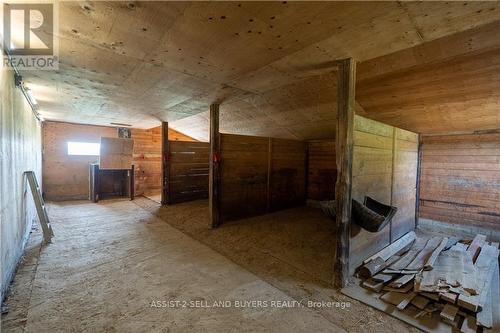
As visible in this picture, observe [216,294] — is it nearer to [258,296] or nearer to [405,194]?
[258,296]

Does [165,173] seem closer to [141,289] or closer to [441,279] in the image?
[141,289]

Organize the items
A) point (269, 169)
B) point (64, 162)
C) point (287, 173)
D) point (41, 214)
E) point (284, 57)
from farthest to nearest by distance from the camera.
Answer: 1. point (64, 162)
2. point (287, 173)
3. point (269, 169)
4. point (41, 214)
5. point (284, 57)

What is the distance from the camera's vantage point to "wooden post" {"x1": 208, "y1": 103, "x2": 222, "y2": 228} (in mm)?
3895

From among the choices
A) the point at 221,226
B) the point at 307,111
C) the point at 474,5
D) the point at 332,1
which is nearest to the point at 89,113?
the point at 221,226

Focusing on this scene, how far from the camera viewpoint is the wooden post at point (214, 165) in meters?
Answer: 3.89

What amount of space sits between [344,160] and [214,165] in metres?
2.38

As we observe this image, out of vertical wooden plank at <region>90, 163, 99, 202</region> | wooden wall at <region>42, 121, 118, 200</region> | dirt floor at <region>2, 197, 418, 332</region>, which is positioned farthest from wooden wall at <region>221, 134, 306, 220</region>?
wooden wall at <region>42, 121, 118, 200</region>

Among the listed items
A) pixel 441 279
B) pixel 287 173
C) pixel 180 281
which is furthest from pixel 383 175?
pixel 180 281

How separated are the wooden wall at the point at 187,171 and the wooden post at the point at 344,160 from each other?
458 cm

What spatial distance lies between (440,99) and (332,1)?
90.3 inches

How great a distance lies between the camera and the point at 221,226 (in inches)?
157

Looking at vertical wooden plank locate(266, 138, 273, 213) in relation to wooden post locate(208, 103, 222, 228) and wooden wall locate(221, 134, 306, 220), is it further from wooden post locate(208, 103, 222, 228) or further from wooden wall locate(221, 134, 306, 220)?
wooden post locate(208, 103, 222, 228)

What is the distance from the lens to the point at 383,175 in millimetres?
2900

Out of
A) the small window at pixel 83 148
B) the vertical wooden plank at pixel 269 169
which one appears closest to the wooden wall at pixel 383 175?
the vertical wooden plank at pixel 269 169
